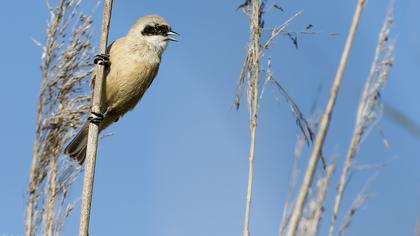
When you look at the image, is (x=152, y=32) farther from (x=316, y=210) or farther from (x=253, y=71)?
(x=316, y=210)

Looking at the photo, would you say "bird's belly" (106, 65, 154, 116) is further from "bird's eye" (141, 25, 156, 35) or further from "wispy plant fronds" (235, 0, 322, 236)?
"wispy plant fronds" (235, 0, 322, 236)

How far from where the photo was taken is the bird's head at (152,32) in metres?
3.33

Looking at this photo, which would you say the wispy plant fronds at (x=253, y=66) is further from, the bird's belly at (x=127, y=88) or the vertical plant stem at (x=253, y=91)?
the bird's belly at (x=127, y=88)

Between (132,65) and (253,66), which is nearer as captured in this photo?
(253,66)

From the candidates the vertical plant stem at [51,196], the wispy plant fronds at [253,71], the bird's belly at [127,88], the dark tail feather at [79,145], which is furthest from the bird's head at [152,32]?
the vertical plant stem at [51,196]

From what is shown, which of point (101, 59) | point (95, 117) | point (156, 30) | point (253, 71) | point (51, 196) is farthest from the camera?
point (156, 30)

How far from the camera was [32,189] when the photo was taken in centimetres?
156

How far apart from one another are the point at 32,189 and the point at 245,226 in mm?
577

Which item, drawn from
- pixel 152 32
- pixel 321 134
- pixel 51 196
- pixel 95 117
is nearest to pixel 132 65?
pixel 152 32

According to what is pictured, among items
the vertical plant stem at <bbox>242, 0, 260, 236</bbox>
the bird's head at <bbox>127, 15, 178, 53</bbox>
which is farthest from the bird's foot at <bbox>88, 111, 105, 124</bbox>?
the bird's head at <bbox>127, 15, 178, 53</bbox>

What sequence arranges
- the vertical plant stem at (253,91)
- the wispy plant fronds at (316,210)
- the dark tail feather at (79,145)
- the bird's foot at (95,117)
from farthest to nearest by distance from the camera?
the dark tail feather at (79,145), the bird's foot at (95,117), the vertical plant stem at (253,91), the wispy plant fronds at (316,210)

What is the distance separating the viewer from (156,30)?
134 inches

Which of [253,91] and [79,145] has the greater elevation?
[253,91]

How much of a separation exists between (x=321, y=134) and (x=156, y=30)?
2412 millimetres
